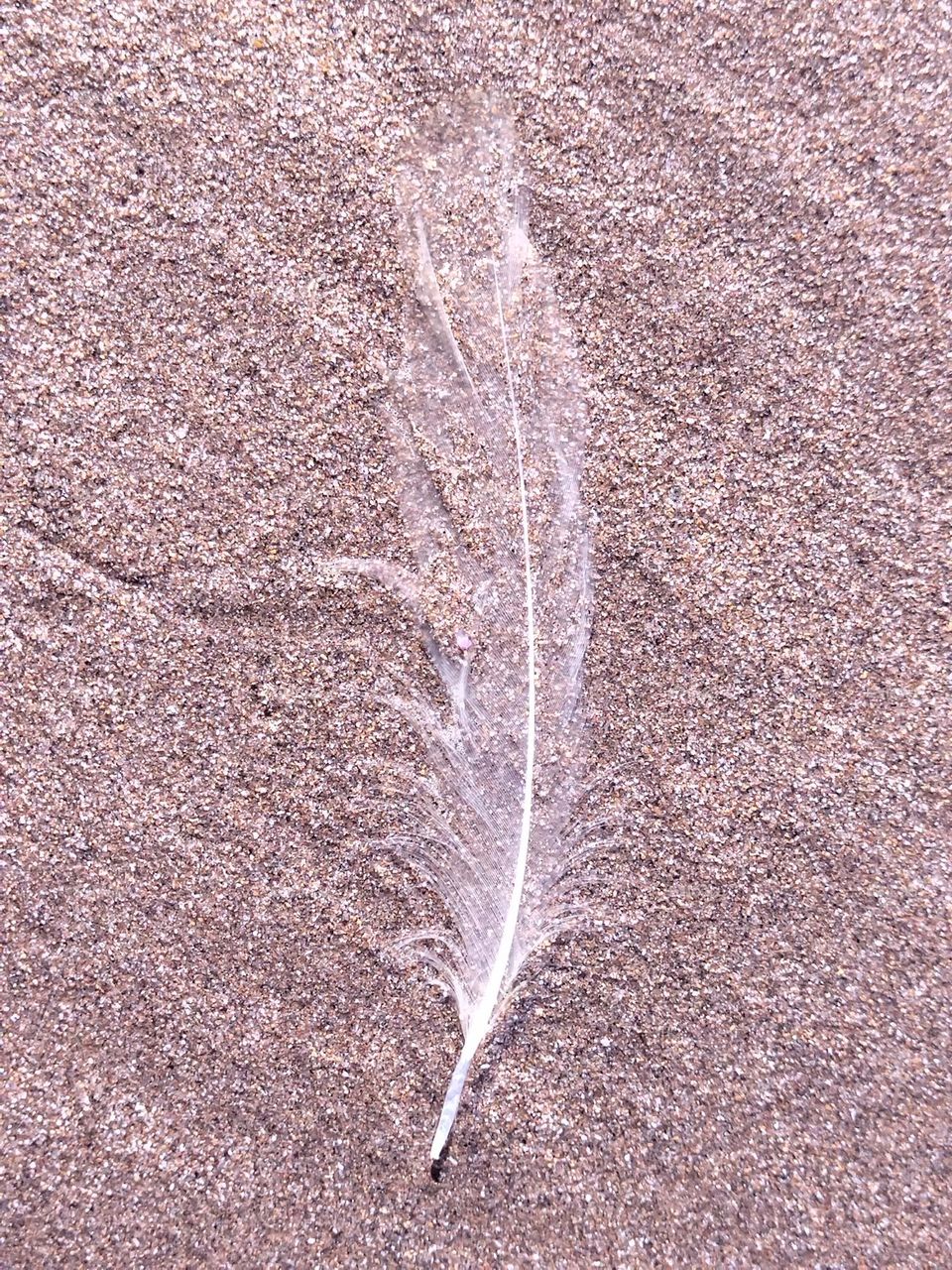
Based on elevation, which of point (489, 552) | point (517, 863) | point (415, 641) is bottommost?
point (517, 863)

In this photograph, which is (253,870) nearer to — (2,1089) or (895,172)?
(2,1089)

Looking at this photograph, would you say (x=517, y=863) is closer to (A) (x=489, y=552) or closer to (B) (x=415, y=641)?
(B) (x=415, y=641)

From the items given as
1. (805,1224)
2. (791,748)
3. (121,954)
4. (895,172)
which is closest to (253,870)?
(121,954)

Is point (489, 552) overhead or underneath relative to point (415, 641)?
overhead

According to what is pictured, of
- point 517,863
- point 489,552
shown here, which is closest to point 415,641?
point 489,552

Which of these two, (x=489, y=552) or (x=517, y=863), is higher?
(x=489, y=552)
